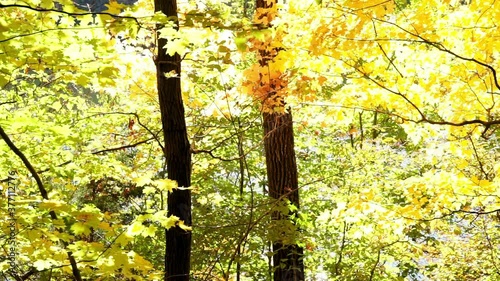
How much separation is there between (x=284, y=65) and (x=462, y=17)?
162 centimetres

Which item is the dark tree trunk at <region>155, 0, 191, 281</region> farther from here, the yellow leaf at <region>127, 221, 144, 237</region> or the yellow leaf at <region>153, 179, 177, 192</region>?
the yellow leaf at <region>127, 221, 144, 237</region>

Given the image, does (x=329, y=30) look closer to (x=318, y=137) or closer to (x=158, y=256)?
(x=158, y=256)

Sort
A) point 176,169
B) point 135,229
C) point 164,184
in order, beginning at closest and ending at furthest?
point 135,229
point 164,184
point 176,169

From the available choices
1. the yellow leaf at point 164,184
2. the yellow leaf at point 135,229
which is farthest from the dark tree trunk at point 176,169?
the yellow leaf at point 135,229

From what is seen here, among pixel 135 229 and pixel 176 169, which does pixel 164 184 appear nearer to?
pixel 135 229

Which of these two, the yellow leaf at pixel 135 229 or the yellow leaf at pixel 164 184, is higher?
the yellow leaf at pixel 164 184

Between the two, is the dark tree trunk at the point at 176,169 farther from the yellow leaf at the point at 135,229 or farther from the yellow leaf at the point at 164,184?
the yellow leaf at the point at 135,229

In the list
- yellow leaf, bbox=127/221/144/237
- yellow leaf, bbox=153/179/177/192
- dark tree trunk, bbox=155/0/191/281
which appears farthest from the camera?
dark tree trunk, bbox=155/0/191/281

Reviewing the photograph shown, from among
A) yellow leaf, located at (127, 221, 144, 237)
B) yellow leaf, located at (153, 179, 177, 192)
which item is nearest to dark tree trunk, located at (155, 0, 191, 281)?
yellow leaf, located at (153, 179, 177, 192)

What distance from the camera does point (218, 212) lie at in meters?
5.30

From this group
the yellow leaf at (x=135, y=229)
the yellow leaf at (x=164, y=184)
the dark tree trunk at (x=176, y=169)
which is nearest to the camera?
the yellow leaf at (x=135, y=229)

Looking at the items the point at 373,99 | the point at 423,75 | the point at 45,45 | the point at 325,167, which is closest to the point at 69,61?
the point at 45,45

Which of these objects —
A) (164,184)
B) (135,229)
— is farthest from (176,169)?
(135,229)

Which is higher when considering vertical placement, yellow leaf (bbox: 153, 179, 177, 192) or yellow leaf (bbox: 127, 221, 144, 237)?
yellow leaf (bbox: 153, 179, 177, 192)
